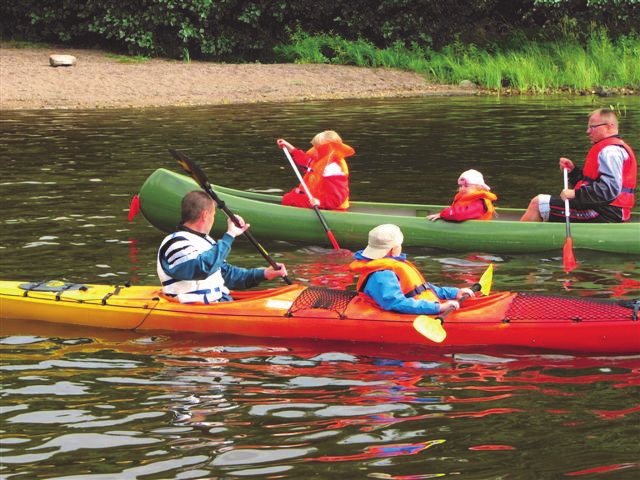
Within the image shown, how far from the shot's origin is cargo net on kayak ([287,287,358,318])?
7.87 metres

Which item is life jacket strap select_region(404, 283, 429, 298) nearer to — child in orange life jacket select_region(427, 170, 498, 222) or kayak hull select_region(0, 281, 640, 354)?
kayak hull select_region(0, 281, 640, 354)

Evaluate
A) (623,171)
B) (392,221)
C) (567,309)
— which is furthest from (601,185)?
(567,309)

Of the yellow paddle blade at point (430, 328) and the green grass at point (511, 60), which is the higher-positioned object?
the green grass at point (511, 60)

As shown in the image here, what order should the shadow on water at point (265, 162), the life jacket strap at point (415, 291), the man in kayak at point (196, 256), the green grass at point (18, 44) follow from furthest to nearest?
the green grass at point (18, 44) → the shadow on water at point (265, 162) → the man in kayak at point (196, 256) → the life jacket strap at point (415, 291)

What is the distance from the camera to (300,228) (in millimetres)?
11203

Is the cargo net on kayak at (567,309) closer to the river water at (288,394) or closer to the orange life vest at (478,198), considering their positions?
the river water at (288,394)

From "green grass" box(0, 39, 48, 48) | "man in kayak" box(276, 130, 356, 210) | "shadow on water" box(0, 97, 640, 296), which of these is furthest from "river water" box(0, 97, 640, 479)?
"green grass" box(0, 39, 48, 48)

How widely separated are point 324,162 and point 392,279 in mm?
4070

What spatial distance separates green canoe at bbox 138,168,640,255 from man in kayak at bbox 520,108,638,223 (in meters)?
0.27

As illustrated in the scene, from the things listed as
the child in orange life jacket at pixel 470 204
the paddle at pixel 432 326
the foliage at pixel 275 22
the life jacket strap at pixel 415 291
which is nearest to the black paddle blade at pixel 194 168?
the life jacket strap at pixel 415 291

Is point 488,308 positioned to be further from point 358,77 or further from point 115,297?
point 358,77

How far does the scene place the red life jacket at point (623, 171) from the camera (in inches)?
413

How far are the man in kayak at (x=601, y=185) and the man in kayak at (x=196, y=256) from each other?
358 cm

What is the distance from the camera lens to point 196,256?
7840 millimetres
